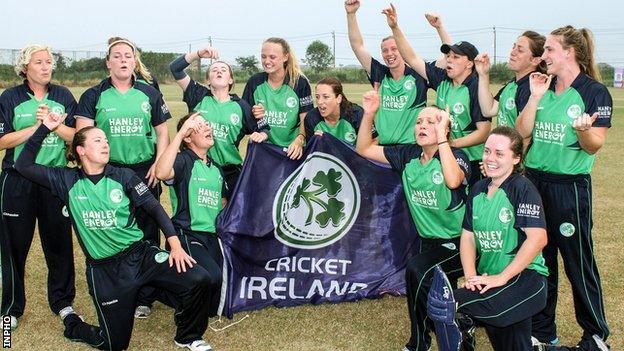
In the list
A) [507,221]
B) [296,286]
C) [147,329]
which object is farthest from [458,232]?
[147,329]

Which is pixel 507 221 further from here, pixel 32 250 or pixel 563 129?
pixel 32 250

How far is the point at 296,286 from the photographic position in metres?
6.21

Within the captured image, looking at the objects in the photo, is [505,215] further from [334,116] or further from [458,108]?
[334,116]

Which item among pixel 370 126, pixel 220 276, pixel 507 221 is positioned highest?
pixel 370 126

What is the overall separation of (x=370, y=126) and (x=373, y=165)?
0.62 m

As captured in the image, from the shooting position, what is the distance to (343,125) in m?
6.44

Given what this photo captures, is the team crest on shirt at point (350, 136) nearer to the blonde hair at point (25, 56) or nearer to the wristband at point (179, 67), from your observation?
the wristband at point (179, 67)

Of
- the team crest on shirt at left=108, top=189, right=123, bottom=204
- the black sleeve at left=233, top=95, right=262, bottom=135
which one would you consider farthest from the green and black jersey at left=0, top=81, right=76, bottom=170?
the black sleeve at left=233, top=95, right=262, bottom=135

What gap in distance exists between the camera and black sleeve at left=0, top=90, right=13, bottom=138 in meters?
5.45

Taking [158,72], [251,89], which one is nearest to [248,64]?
[158,72]

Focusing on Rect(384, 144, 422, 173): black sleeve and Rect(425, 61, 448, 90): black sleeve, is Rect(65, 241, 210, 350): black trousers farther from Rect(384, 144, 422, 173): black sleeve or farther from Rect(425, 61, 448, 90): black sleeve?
Rect(425, 61, 448, 90): black sleeve

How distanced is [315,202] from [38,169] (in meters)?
2.42

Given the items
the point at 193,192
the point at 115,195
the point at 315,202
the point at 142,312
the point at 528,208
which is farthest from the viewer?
the point at 315,202

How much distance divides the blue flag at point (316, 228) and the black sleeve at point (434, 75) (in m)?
0.92
